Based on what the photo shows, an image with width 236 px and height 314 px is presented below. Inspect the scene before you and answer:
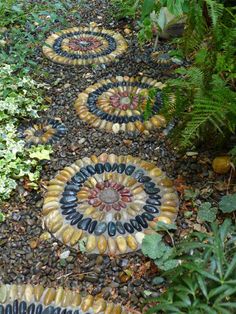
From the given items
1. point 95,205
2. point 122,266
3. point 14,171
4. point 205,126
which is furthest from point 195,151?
point 14,171

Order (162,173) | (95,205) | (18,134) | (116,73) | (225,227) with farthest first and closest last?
(116,73), (18,134), (162,173), (95,205), (225,227)

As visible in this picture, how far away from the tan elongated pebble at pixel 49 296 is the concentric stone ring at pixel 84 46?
6.65 feet

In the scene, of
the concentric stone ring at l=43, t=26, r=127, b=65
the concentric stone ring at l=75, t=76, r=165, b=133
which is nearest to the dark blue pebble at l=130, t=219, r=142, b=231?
the concentric stone ring at l=75, t=76, r=165, b=133

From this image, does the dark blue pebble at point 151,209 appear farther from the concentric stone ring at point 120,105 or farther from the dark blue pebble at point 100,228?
the concentric stone ring at point 120,105

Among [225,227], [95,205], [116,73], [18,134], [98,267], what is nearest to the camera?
[225,227]

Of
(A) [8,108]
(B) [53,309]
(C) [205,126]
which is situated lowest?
(B) [53,309]

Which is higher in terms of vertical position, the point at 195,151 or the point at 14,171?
the point at 195,151

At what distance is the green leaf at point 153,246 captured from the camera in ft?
6.63

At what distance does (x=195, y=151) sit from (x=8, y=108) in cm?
129

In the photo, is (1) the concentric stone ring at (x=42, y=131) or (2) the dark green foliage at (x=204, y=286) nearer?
(2) the dark green foliage at (x=204, y=286)

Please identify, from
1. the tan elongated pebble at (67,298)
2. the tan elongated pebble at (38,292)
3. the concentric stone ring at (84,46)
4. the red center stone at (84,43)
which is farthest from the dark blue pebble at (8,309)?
the red center stone at (84,43)

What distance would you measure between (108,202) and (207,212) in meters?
0.55

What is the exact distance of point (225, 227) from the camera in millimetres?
1750

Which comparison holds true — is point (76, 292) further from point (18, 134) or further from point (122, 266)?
point (18, 134)
